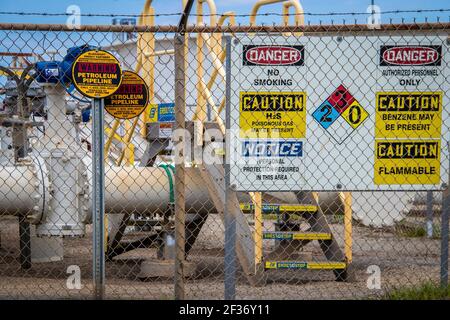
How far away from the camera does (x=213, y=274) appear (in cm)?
887

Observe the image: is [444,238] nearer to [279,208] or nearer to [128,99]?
[279,208]

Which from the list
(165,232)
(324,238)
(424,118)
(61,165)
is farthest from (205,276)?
(424,118)

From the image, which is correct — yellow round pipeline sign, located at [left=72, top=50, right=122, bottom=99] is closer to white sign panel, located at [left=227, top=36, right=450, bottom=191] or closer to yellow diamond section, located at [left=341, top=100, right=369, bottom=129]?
white sign panel, located at [left=227, top=36, right=450, bottom=191]

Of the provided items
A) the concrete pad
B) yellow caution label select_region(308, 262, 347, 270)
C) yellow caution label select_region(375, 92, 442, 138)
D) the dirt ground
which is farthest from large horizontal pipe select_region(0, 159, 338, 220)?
yellow caution label select_region(375, 92, 442, 138)

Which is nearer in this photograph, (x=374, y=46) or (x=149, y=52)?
(x=374, y=46)

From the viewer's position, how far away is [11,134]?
9727mm

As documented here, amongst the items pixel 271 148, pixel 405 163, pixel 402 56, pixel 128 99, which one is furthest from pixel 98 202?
pixel 402 56

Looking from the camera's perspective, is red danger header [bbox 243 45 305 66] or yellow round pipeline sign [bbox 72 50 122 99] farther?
yellow round pipeline sign [bbox 72 50 122 99]

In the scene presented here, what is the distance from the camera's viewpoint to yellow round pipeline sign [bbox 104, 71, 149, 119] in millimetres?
5996

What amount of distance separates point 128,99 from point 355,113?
1878 millimetres

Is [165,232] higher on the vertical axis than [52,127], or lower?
lower

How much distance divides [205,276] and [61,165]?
235 cm
